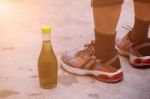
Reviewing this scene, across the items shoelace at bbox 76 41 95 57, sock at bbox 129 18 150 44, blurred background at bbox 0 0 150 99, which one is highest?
sock at bbox 129 18 150 44

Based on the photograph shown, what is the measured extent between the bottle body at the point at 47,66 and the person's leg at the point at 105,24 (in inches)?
7.8

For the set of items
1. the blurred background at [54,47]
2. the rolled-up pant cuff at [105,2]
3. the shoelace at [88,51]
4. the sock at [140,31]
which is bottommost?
the blurred background at [54,47]

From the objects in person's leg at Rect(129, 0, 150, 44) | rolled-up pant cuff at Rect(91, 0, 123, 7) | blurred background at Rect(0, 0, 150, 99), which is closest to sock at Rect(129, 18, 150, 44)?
person's leg at Rect(129, 0, 150, 44)

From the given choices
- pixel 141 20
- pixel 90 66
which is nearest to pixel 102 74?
pixel 90 66

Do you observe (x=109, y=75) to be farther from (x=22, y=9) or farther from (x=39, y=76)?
(x=22, y=9)

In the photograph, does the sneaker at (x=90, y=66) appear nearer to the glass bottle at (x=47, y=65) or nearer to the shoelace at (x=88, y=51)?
the shoelace at (x=88, y=51)

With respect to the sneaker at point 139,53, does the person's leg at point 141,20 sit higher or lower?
higher

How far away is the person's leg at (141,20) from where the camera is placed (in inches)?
55.6

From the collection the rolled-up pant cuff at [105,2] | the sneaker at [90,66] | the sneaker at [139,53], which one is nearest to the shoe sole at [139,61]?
the sneaker at [139,53]

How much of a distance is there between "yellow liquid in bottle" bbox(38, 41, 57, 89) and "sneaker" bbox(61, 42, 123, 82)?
0.13 meters

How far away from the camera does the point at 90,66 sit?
134cm

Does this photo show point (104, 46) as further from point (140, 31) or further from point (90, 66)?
point (140, 31)

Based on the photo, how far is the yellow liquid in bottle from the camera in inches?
49.2

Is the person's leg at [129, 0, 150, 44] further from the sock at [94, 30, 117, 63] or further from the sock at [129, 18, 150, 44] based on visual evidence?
the sock at [94, 30, 117, 63]
